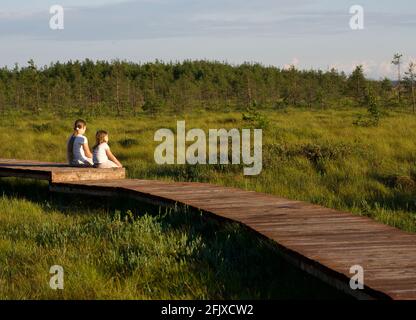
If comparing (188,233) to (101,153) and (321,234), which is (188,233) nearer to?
(321,234)

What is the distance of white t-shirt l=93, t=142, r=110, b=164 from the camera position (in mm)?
10117

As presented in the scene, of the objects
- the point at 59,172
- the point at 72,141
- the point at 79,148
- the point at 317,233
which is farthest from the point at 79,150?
the point at 317,233

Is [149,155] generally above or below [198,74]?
below

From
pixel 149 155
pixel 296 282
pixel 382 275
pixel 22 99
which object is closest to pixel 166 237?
pixel 296 282

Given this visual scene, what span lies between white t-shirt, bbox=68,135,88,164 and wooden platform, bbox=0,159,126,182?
0.21 m

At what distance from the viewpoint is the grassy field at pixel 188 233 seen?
4836 millimetres

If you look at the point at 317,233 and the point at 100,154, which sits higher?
the point at 100,154

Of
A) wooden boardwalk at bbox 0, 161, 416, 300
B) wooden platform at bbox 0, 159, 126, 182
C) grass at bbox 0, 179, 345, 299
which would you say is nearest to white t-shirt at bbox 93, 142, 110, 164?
wooden platform at bbox 0, 159, 126, 182

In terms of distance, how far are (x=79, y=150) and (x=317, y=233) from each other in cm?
573

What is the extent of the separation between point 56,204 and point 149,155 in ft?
17.8

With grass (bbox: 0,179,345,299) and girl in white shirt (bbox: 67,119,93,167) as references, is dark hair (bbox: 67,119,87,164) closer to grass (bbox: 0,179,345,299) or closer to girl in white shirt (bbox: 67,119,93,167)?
girl in white shirt (bbox: 67,119,93,167)

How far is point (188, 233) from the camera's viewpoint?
21.6 feet

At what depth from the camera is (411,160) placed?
1174 cm

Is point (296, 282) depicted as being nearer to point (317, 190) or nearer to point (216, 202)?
point (216, 202)
